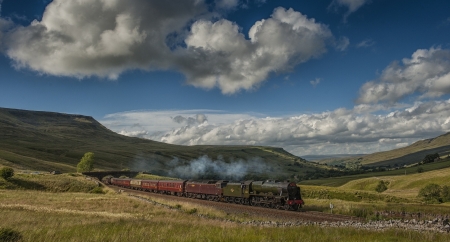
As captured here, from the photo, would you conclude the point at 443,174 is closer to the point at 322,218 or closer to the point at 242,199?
the point at 242,199

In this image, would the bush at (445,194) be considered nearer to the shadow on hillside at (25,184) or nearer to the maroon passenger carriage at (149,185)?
the maroon passenger carriage at (149,185)

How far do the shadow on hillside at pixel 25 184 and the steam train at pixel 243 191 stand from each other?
2338 centimetres

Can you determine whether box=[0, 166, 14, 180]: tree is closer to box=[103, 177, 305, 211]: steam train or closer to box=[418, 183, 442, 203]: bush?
box=[103, 177, 305, 211]: steam train

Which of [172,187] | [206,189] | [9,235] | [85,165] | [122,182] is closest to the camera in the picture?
[9,235]

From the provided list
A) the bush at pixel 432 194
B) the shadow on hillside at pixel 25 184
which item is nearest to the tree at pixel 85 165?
the shadow on hillside at pixel 25 184

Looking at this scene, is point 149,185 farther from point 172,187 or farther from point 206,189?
point 206,189

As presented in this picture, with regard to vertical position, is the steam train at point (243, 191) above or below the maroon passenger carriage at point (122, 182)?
above

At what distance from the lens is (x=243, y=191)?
45.3 meters

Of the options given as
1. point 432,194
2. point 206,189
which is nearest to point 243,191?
point 206,189

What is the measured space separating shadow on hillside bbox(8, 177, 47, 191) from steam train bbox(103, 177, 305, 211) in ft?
76.7

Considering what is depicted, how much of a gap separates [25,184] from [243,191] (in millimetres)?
47654

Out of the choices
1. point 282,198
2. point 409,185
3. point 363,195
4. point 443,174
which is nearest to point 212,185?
point 282,198

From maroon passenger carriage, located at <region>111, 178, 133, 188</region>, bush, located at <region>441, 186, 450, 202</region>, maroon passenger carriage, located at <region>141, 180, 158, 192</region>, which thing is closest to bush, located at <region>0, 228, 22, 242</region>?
maroon passenger carriage, located at <region>141, 180, 158, 192</region>

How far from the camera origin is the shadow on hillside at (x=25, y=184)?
208 feet
